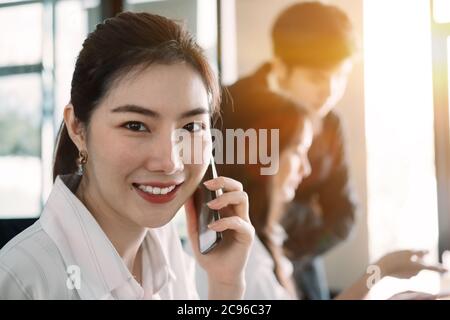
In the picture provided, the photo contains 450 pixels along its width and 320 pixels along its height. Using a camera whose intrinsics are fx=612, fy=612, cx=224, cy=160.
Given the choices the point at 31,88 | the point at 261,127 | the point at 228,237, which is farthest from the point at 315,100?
the point at 31,88

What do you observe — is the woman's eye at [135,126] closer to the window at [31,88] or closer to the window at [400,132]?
the window at [31,88]

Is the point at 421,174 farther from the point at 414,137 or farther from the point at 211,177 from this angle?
the point at 211,177

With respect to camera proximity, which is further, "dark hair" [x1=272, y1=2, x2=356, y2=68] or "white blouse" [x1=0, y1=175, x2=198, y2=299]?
"dark hair" [x1=272, y1=2, x2=356, y2=68]

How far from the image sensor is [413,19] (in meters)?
1.31

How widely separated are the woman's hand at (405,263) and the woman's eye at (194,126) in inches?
18.5

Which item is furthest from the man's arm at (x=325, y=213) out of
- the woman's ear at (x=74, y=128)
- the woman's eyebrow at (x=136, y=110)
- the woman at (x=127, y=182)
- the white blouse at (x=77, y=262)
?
the woman's ear at (x=74, y=128)

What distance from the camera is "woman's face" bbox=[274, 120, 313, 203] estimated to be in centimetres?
130

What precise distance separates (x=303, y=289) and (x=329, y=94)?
16.4 inches

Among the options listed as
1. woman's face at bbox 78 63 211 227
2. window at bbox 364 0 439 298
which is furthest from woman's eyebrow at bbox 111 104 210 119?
window at bbox 364 0 439 298

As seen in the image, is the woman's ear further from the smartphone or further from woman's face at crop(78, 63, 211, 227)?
the smartphone

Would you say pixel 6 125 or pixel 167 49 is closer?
pixel 167 49

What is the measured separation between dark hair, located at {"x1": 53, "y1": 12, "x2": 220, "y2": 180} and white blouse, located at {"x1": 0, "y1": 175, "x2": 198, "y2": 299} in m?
0.11
